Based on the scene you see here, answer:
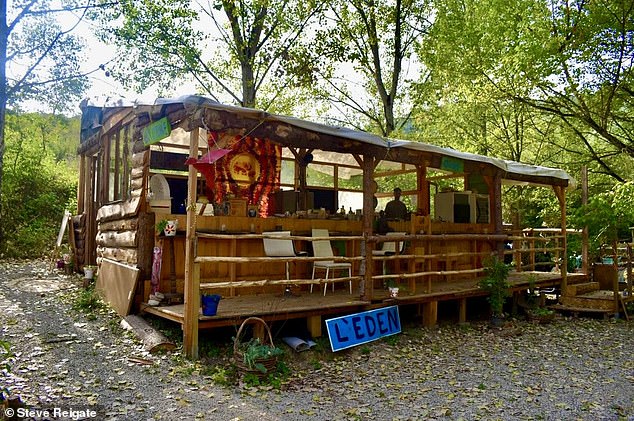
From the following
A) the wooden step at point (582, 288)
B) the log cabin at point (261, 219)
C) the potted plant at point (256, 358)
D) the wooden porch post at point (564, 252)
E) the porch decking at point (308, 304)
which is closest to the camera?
the potted plant at point (256, 358)

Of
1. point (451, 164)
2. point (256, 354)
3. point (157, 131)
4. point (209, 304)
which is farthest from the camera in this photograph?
point (451, 164)

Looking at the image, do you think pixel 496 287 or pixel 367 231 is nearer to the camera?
pixel 367 231

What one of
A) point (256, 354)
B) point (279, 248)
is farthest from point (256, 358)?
point (279, 248)

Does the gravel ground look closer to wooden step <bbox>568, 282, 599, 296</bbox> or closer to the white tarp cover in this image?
wooden step <bbox>568, 282, 599, 296</bbox>

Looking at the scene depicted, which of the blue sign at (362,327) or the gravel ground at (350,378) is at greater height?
the blue sign at (362,327)

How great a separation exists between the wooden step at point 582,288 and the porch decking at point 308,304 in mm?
1532

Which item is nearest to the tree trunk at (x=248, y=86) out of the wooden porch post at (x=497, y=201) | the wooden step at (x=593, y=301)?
the wooden porch post at (x=497, y=201)

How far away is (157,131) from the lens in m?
5.91

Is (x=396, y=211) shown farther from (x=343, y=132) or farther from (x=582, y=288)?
(x=582, y=288)

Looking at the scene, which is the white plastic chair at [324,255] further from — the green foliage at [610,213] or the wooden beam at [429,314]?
the green foliage at [610,213]

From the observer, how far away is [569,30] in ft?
33.9

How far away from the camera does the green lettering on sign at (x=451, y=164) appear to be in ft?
25.1

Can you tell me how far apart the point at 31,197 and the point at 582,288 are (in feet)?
50.2

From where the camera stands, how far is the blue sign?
226 inches
